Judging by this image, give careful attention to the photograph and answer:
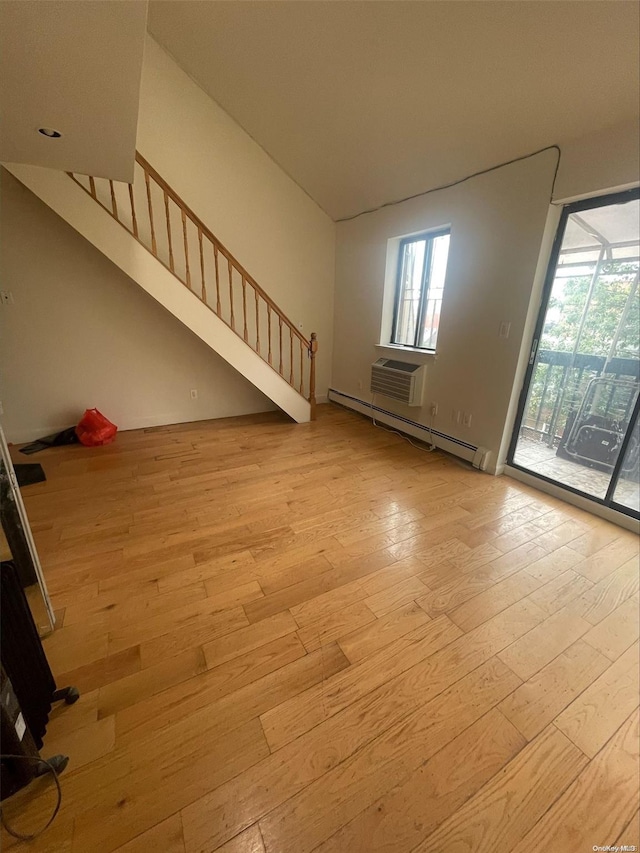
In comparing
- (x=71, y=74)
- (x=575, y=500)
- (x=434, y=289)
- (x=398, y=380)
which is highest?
(x=71, y=74)

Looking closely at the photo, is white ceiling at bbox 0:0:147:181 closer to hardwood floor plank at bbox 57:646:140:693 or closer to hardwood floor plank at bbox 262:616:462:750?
hardwood floor plank at bbox 57:646:140:693

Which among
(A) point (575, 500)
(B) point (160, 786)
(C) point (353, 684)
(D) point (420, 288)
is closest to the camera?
(B) point (160, 786)

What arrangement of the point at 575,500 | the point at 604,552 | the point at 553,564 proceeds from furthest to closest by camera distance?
the point at 575,500 < the point at 604,552 < the point at 553,564

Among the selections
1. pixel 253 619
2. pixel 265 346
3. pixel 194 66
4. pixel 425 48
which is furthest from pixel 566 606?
pixel 194 66

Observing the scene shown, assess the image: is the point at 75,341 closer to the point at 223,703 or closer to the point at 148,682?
the point at 148,682

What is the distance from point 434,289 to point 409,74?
68.0 inches

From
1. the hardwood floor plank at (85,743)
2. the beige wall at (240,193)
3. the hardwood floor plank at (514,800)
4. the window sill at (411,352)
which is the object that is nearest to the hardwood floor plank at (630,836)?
the hardwood floor plank at (514,800)

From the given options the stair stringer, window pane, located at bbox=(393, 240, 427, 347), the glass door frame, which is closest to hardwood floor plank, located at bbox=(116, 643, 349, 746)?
the glass door frame

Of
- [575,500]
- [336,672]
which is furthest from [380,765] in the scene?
[575,500]

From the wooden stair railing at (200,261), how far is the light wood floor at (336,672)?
2.21m

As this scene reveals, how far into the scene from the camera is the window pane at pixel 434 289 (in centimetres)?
350

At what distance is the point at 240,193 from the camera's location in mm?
3820

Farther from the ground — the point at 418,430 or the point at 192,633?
the point at 418,430

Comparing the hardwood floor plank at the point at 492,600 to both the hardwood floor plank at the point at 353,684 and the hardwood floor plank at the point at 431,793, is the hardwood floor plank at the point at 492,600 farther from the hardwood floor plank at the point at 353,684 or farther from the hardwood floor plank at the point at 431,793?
the hardwood floor plank at the point at 431,793
